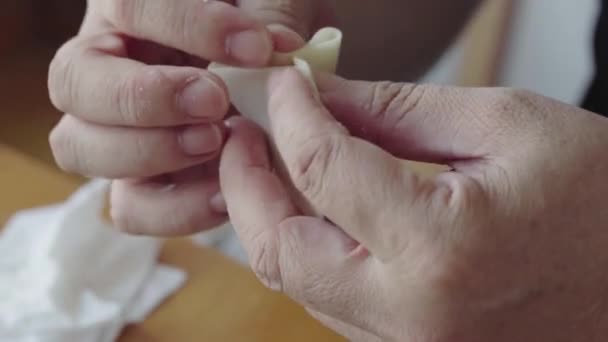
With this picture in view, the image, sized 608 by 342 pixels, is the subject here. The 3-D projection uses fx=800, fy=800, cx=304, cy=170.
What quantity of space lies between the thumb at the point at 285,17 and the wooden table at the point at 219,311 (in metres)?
0.25

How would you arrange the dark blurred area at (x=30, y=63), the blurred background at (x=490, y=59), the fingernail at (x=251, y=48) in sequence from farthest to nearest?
the dark blurred area at (x=30, y=63)
the blurred background at (x=490, y=59)
the fingernail at (x=251, y=48)

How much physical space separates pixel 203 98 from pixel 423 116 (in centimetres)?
14

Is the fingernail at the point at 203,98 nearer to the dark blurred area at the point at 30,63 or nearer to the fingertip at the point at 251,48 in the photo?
the fingertip at the point at 251,48

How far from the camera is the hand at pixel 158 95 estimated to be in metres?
0.48

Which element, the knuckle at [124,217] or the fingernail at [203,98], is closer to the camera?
the fingernail at [203,98]

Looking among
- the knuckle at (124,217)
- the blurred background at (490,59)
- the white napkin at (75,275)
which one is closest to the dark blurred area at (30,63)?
the blurred background at (490,59)

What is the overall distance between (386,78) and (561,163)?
1.84 ft

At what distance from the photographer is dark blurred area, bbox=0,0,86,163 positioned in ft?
4.85

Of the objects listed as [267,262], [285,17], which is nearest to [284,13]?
[285,17]

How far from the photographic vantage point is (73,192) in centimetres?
84

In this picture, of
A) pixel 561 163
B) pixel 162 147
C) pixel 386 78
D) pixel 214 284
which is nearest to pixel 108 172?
pixel 162 147

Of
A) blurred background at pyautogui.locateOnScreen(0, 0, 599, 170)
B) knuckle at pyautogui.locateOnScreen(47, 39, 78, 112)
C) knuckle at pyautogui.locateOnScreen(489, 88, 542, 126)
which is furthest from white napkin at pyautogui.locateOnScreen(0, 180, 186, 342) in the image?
blurred background at pyautogui.locateOnScreen(0, 0, 599, 170)

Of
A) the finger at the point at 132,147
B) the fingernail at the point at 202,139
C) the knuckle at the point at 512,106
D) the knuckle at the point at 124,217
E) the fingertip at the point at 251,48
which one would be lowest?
the knuckle at the point at 124,217

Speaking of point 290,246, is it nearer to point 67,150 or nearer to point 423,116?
point 423,116
